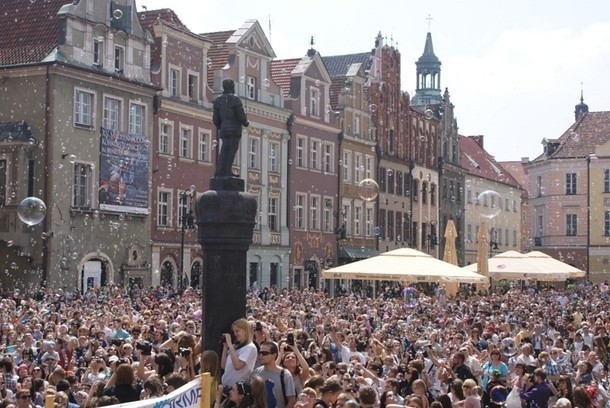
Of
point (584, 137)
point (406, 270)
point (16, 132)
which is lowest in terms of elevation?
point (406, 270)

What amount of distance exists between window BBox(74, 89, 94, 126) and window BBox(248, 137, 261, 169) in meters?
11.1

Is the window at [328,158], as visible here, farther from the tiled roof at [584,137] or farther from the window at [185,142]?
the tiled roof at [584,137]

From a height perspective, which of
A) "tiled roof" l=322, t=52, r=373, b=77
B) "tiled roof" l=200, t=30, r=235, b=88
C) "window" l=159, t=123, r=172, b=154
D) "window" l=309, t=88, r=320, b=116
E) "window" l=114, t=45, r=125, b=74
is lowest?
"window" l=159, t=123, r=172, b=154

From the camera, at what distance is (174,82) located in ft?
145

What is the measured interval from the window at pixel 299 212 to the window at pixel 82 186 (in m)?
15.9

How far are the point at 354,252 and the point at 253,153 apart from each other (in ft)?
36.3

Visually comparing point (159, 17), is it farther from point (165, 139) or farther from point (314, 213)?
point (314, 213)

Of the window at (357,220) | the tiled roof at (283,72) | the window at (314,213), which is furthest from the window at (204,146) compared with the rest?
the window at (357,220)

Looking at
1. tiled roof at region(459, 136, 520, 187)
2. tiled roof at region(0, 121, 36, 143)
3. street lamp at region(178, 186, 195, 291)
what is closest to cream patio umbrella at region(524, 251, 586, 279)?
street lamp at region(178, 186, 195, 291)

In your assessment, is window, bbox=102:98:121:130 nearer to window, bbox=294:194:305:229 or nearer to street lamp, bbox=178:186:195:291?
street lamp, bbox=178:186:195:291

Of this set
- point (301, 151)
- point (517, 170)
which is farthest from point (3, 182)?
point (517, 170)

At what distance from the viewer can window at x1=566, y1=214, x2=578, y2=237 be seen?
267 ft

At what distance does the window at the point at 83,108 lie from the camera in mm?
38406

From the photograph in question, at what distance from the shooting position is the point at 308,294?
3322 cm
